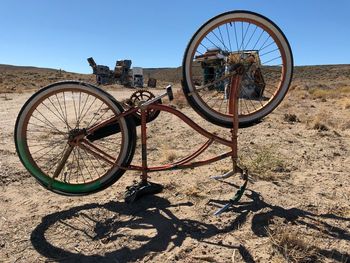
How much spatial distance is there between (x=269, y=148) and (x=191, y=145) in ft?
4.71

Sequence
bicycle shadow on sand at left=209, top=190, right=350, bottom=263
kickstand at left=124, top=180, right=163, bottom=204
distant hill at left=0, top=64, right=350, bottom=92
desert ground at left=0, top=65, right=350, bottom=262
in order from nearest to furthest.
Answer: desert ground at left=0, top=65, right=350, bottom=262, bicycle shadow on sand at left=209, top=190, right=350, bottom=263, kickstand at left=124, top=180, right=163, bottom=204, distant hill at left=0, top=64, right=350, bottom=92

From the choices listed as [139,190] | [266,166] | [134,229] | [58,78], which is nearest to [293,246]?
[134,229]

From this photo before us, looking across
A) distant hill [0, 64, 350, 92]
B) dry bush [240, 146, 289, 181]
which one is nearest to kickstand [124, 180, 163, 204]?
dry bush [240, 146, 289, 181]

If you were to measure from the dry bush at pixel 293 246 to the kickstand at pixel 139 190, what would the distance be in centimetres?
149

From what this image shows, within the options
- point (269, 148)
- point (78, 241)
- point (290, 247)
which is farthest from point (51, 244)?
point (269, 148)

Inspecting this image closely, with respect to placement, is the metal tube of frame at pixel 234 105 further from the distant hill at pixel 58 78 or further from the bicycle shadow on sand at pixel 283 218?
the distant hill at pixel 58 78

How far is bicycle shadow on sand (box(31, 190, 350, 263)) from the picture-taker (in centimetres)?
342

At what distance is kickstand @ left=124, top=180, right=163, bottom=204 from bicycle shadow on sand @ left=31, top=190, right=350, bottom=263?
0.23 feet

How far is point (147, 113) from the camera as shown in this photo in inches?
181

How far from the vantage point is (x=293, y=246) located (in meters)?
3.31

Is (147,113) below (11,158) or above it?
above

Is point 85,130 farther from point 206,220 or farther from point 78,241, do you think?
point 206,220

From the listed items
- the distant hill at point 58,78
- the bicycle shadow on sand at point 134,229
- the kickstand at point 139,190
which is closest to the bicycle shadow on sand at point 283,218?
the bicycle shadow on sand at point 134,229

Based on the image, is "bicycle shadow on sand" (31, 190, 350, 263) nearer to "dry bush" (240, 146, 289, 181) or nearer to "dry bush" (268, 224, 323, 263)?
"dry bush" (268, 224, 323, 263)
